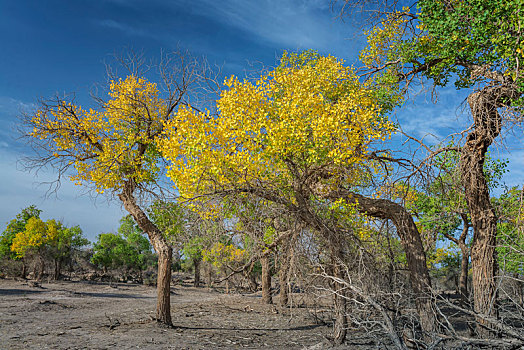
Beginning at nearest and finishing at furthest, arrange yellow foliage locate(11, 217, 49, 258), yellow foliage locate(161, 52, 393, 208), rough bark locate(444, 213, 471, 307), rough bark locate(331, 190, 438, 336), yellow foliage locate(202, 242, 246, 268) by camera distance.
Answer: yellow foliage locate(161, 52, 393, 208), rough bark locate(331, 190, 438, 336), yellow foliage locate(202, 242, 246, 268), rough bark locate(444, 213, 471, 307), yellow foliage locate(11, 217, 49, 258)

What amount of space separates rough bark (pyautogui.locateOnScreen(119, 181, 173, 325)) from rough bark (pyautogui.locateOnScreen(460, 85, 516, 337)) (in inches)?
330

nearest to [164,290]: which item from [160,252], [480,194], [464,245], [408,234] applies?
[160,252]

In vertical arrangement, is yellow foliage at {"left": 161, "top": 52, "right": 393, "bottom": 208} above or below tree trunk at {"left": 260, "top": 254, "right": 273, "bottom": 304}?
above

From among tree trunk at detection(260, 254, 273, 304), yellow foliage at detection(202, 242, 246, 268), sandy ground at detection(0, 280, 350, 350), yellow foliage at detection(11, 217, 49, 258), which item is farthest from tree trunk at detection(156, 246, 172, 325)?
yellow foliage at detection(11, 217, 49, 258)

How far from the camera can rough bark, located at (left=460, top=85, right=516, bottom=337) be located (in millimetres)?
8266

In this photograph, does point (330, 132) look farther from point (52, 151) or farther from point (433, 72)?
point (52, 151)

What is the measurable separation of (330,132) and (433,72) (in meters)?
5.25

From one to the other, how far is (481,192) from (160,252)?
30.1 feet

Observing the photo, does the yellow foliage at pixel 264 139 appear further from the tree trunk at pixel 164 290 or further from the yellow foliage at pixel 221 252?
the tree trunk at pixel 164 290

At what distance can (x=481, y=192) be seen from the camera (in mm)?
8703

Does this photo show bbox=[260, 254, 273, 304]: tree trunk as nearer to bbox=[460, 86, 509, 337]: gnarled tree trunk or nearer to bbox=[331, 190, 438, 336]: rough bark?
bbox=[331, 190, 438, 336]: rough bark

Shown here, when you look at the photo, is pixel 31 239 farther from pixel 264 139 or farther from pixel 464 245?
pixel 464 245

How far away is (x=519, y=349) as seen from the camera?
13.1 ft

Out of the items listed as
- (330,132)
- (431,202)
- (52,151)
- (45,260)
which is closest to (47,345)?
(52,151)
